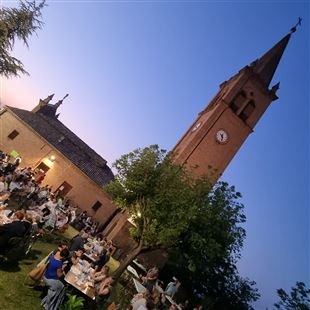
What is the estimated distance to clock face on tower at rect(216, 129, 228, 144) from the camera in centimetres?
2831

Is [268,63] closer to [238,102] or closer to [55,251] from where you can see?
[238,102]

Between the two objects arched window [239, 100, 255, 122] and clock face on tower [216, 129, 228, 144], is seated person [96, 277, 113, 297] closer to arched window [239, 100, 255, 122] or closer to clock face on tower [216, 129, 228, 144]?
clock face on tower [216, 129, 228, 144]

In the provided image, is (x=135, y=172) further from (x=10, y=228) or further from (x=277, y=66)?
(x=277, y=66)

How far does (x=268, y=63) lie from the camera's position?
32.1 meters

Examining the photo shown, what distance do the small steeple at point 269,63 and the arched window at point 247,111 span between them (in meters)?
2.60

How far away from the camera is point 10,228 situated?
30.9ft

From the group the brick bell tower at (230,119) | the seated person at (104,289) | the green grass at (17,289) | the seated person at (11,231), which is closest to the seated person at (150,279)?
the seated person at (104,289)

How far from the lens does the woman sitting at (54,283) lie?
8.54 metres

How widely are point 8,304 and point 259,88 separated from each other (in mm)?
28478

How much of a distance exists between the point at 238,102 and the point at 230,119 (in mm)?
2317

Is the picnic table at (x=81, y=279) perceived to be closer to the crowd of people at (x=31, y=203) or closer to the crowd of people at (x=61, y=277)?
the crowd of people at (x=61, y=277)

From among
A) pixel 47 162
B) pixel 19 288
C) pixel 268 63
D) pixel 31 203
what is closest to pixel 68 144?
pixel 47 162

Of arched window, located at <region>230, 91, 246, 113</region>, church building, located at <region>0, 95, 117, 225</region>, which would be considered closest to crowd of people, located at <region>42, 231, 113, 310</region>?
arched window, located at <region>230, 91, 246, 113</region>

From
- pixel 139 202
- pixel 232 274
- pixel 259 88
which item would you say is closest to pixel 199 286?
pixel 232 274
